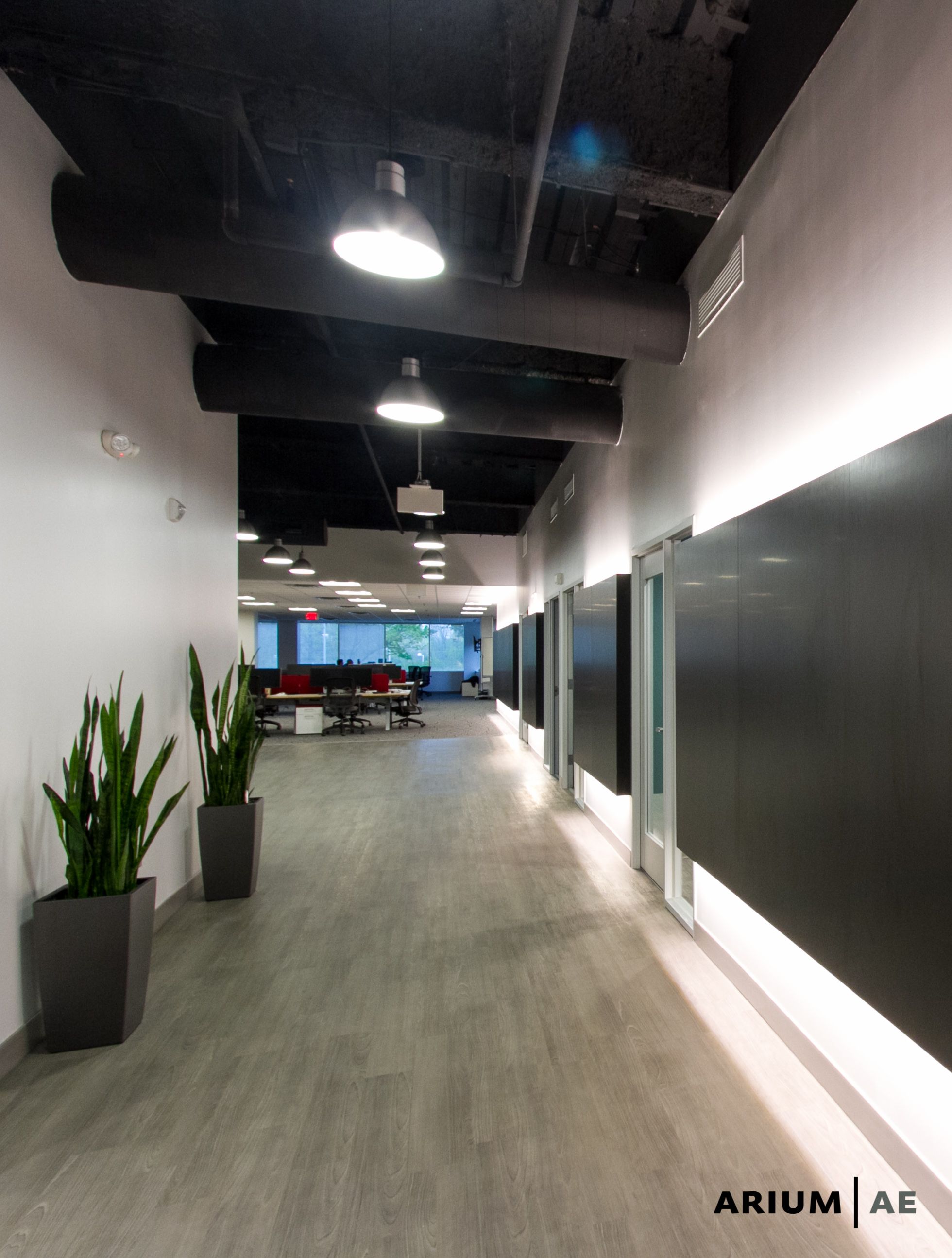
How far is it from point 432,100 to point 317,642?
2151cm

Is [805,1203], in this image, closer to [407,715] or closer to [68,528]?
[68,528]

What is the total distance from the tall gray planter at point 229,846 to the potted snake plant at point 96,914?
1147 millimetres

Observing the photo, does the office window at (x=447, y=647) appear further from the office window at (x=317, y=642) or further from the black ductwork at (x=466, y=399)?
the black ductwork at (x=466, y=399)

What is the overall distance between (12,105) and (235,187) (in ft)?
2.75

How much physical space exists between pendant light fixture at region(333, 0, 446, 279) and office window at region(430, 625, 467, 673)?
71.5 ft

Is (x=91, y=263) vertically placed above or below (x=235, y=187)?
below

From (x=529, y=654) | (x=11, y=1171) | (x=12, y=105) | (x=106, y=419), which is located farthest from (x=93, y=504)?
(x=529, y=654)

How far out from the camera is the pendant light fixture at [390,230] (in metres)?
1.86

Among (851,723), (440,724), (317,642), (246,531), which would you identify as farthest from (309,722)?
(317,642)

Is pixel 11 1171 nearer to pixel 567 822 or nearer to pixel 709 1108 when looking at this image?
pixel 709 1108

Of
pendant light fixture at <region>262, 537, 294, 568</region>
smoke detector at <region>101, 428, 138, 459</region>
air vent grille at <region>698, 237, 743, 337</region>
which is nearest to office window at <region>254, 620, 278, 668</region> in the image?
pendant light fixture at <region>262, 537, 294, 568</region>

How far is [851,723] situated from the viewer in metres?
1.69

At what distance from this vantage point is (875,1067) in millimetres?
1793

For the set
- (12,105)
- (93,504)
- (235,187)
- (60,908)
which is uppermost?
(12,105)
